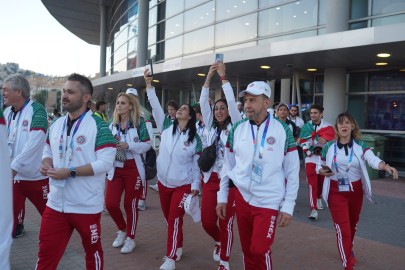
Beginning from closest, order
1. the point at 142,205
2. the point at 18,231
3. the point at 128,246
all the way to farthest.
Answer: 1. the point at 128,246
2. the point at 18,231
3. the point at 142,205

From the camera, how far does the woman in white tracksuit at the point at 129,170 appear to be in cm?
553

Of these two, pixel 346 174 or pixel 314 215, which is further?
pixel 314 215

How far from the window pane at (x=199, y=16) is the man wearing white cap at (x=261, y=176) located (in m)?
16.1

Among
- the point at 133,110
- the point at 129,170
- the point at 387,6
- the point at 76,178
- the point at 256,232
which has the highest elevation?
the point at 387,6

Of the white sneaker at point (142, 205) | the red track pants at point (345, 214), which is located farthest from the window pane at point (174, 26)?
the red track pants at point (345, 214)

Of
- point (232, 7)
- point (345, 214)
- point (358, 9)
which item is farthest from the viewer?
point (232, 7)

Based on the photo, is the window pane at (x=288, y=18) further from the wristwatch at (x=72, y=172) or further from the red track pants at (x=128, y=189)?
the wristwatch at (x=72, y=172)

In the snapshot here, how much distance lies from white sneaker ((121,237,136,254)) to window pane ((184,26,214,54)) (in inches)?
582

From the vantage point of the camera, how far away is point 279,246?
5.95 metres

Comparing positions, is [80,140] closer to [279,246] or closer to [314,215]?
[279,246]

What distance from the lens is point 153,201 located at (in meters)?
9.07

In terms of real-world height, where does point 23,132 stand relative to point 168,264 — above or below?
above

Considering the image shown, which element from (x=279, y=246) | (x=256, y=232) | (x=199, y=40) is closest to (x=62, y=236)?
(x=256, y=232)

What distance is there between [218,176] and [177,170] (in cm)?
52
